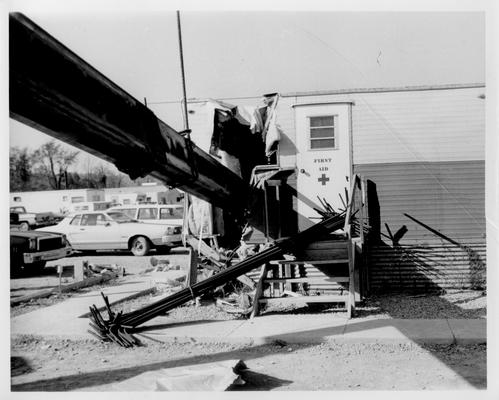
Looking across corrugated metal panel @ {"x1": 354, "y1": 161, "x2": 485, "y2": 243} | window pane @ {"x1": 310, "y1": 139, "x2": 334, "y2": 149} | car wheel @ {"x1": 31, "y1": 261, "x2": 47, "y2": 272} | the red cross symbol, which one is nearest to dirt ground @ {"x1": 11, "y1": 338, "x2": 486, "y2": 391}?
corrugated metal panel @ {"x1": 354, "y1": 161, "x2": 485, "y2": 243}

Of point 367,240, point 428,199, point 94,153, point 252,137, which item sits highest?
point 252,137

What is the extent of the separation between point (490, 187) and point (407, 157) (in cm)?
430

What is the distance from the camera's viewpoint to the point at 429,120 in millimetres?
9023

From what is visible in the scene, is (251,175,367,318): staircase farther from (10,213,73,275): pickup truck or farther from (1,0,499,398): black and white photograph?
(10,213,73,275): pickup truck

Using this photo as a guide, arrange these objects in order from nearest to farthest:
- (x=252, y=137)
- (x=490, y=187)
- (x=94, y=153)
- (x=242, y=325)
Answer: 1. (x=94, y=153)
2. (x=490, y=187)
3. (x=242, y=325)
4. (x=252, y=137)

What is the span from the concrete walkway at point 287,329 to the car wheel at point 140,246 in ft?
25.7

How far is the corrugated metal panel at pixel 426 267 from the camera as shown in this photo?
889 cm

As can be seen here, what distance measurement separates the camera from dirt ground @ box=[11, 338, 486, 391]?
496 centimetres

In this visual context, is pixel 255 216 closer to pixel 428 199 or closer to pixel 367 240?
pixel 367 240

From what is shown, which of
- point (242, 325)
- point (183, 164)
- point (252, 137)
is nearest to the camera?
point (183, 164)

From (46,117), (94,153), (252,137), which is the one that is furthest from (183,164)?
(252,137)

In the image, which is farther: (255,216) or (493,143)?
(255,216)

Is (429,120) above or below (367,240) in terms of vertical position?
above

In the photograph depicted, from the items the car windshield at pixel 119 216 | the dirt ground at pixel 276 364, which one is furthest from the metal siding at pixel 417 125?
the car windshield at pixel 119 216
